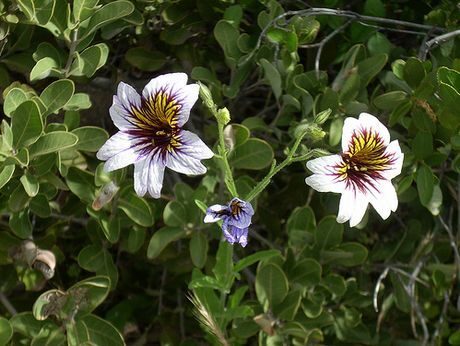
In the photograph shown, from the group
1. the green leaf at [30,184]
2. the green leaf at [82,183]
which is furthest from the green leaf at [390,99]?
the green leaf at [30,184]

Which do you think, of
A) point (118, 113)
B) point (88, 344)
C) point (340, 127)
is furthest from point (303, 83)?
point (88, 344)

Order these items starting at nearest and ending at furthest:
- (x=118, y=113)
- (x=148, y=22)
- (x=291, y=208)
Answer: (x=118, y=113)
(x=148, y=22)
(x=291, y=208)

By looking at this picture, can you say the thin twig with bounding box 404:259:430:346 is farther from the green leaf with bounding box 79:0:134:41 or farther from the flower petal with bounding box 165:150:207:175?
the green leaf with bounding box 79:0:134:41

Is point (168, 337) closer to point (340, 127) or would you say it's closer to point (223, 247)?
point (223, 247)

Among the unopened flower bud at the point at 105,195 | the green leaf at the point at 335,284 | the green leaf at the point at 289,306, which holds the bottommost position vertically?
the green leaf at the point at 335,284

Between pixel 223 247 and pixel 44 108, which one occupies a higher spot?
pixel 44 108

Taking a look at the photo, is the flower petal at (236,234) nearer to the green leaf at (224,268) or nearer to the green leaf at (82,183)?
the green leaf at (224,268)

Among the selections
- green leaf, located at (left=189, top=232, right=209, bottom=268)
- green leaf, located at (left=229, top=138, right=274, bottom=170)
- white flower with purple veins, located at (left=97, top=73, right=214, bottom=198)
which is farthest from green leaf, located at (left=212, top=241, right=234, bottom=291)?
white flower with purple veins, located at (left=97, top=73, right=214, bottom=198)
